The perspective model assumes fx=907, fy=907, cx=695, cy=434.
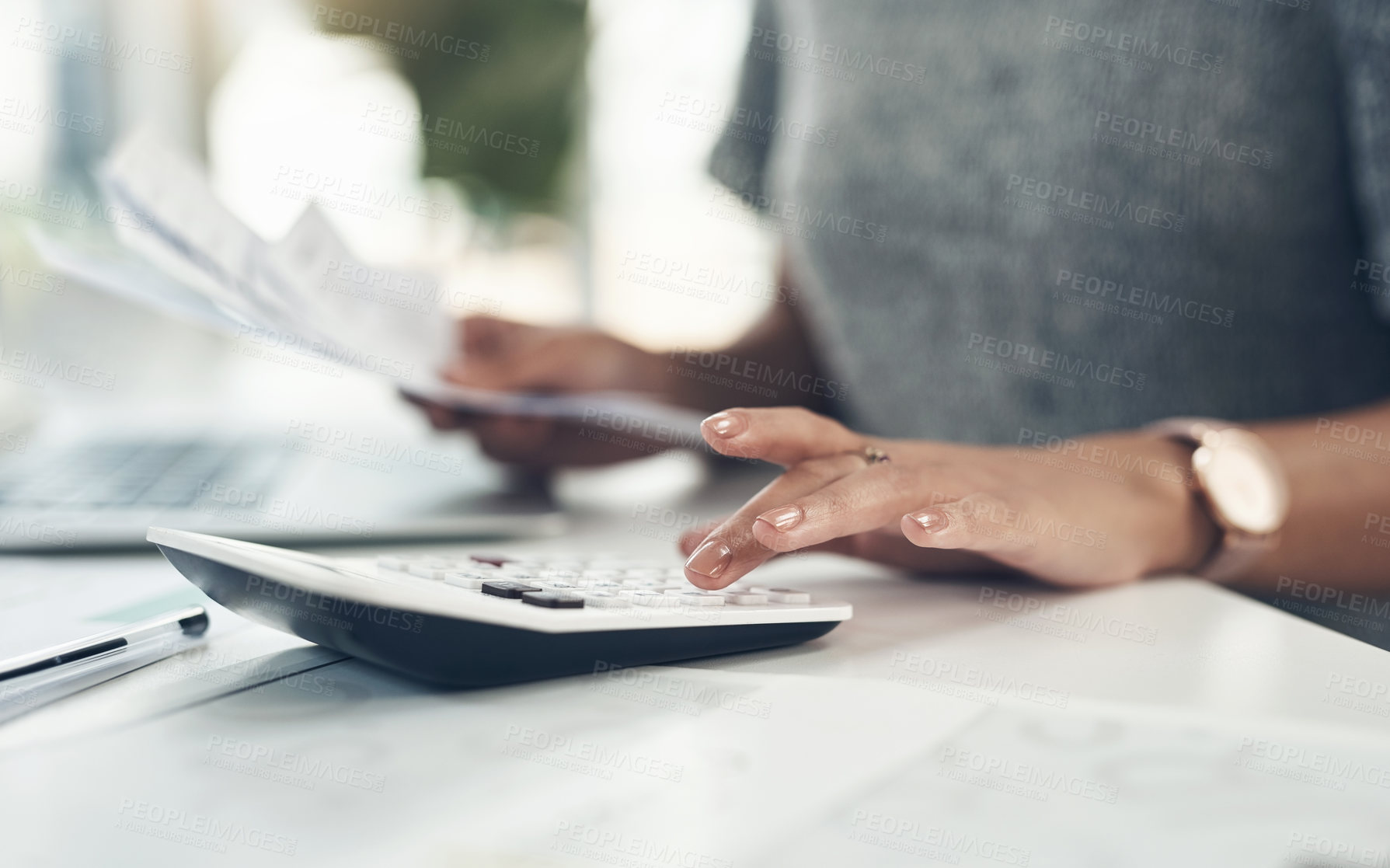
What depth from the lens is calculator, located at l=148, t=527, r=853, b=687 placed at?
249 mm

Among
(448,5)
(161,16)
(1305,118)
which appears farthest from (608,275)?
(1305,118)

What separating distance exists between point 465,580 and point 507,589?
30 mm

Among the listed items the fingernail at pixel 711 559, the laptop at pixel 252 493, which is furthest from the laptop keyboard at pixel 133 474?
the fingernail at pixel 711 559

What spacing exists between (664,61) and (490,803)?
2.87 m

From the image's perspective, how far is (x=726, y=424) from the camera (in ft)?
1.27

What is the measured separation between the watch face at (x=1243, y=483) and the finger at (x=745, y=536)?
223 millimetres

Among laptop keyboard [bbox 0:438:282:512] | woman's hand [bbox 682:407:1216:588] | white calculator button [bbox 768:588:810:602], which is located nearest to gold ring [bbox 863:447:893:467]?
woman's hand [bbox 682:407:1216:588]

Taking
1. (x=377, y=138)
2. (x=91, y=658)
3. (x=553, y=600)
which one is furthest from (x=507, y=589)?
(x=377, y=138)

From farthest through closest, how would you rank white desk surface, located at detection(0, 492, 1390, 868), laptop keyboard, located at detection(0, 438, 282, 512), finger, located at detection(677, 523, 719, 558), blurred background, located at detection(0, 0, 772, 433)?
1. blurred background, located at detection(0, 0, 772, 433)
2. laptop keyboard, located at detection(0, 438, 282, 512)
3. finger, located at detection(677, 523, 719, 558)
4. white desk surface, located at detection(0, 492, 1390, 868)

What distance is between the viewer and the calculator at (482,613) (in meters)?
0.25

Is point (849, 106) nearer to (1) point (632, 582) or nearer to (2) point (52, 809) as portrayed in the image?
(1) point (632, 582)

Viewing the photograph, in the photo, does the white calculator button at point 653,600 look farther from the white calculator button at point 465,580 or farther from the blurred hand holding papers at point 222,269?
the blurred hand holding papers at point 222,269

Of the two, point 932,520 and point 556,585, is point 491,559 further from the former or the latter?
point 932,520

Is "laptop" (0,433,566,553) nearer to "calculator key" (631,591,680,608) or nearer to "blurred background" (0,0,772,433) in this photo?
"calculator key" (631,591,680,608)
